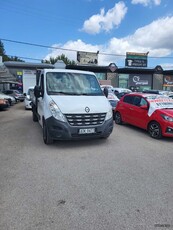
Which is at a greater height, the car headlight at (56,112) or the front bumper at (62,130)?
the car headlight at (56,112)

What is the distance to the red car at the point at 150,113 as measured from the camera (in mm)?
6918

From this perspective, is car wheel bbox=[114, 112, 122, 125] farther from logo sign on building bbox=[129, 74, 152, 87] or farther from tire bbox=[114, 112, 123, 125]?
logo sign on building bbox=[129, 74, 152, 87]

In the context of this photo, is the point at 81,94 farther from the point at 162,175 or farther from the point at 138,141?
the point at 162,175

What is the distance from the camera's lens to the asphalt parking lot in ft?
9.07

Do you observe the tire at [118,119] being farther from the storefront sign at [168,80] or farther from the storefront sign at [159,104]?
the storefront sign at [168,80]

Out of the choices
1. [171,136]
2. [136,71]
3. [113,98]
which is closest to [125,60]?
[136,71]

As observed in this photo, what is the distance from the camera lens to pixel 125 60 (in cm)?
3706

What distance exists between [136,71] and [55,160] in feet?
116

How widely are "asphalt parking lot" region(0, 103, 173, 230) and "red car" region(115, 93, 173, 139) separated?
2.86ft

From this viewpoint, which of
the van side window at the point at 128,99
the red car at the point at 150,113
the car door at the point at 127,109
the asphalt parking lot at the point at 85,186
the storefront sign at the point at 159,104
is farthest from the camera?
the van side window at the point at 128,99

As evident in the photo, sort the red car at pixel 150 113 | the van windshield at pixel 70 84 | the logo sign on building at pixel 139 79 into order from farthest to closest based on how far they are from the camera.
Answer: the logo sign on building at pixel 139 79 → the red car at pixel 150 113 → the van windshield at pixel 70 84

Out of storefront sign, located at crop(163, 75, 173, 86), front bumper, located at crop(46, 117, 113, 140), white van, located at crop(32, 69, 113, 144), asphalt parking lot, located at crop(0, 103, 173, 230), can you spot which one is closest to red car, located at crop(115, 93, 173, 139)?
asphalt parking lot, located at crop(0, 103, 173, 230)

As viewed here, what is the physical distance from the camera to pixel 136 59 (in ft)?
123

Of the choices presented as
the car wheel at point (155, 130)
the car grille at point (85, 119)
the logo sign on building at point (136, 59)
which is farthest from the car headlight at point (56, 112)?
the logo sign on building at point (136, 59)
